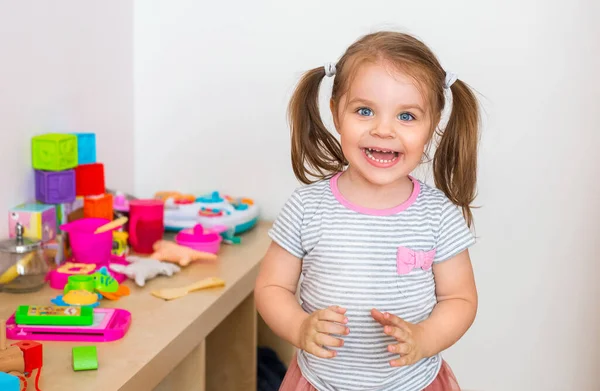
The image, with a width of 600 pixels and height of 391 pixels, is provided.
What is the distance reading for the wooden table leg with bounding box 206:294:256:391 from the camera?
173cm

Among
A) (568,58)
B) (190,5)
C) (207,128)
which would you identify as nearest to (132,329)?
(207,128)

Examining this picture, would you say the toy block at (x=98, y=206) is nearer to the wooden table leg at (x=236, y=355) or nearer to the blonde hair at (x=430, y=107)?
the wooden table leg at (x=236, y=355)

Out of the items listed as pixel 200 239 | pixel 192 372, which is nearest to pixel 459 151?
pixel 192 372

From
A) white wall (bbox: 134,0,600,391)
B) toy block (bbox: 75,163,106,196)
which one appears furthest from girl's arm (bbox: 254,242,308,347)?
white wall (bbox: 134,0,600,391)

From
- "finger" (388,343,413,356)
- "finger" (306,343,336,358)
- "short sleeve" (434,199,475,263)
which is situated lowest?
"finger" (306,343,336,358)

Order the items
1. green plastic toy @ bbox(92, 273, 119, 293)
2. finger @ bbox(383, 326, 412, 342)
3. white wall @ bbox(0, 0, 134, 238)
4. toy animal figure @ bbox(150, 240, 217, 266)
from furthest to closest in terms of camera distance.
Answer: toy animal figure @ bbox(150, 240, 217, 266) → white wall @ bbox(0, 0, 134, 238) → green plastic toy @ bbox(92, 273, 119, 293) → finger @ bbox(383, 326, 412, 342)

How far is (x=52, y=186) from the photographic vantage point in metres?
1.55

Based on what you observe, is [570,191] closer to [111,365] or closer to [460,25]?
[460,25]

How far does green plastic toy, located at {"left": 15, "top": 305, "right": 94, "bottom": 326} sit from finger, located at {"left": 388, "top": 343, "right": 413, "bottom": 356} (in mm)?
506

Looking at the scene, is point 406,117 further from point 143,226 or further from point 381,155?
point 143,226

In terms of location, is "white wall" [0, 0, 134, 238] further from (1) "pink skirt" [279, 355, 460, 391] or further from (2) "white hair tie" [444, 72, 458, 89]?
(2) "white hair tie" [444, 72, 458, 89]

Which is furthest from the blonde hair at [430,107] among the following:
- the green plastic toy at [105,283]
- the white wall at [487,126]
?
the white wall at [487,126]

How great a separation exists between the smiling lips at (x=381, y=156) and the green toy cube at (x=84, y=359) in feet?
1.48

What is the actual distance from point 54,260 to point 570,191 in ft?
3.68
